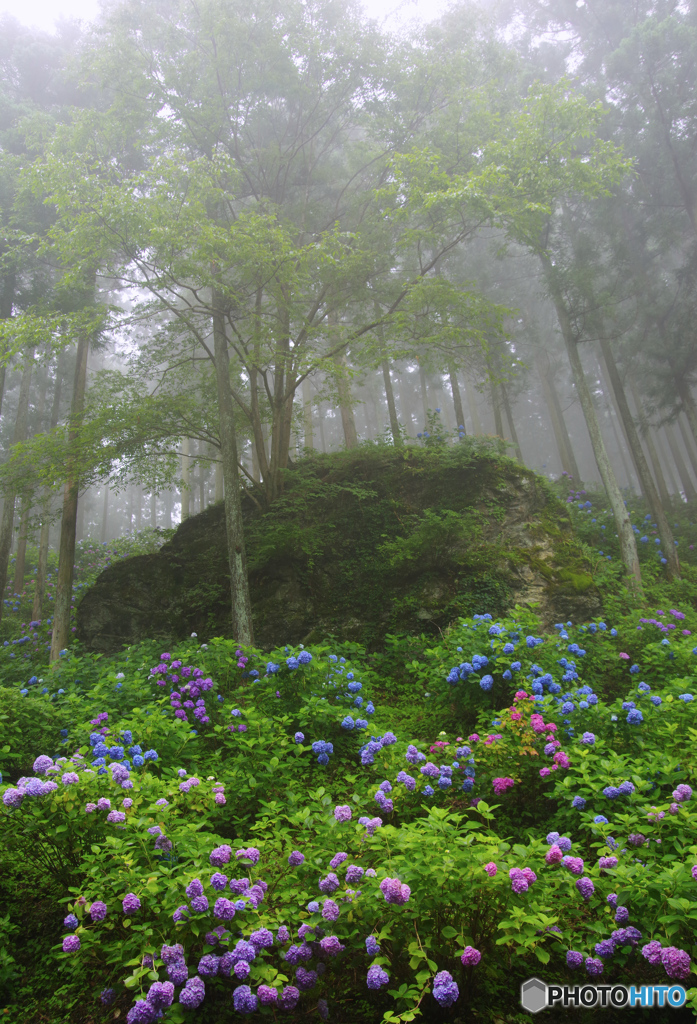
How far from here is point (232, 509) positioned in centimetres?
732

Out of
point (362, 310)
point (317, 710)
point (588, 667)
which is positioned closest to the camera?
point (317, 710)

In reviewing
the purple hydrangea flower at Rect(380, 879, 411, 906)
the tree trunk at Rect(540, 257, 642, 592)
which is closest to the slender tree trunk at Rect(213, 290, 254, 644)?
the purple hydrangea flower at Rect(380, 879, 411, 906)

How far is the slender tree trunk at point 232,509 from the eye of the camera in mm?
6934

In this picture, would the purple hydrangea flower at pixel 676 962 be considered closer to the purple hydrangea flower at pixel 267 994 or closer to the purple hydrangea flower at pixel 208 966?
the purple hydrangea flower at pixel 267 994

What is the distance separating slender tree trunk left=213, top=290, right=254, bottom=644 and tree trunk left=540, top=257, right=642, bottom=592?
600cm

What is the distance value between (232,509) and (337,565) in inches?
89.2

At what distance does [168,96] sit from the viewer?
8.92 metres

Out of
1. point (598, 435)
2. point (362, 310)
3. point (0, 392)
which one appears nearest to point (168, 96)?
point (362, 310)

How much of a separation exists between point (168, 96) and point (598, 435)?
958cm

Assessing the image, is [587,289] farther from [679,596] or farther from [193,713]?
[193,713]

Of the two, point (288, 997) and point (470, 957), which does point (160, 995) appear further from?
point (470, 957)

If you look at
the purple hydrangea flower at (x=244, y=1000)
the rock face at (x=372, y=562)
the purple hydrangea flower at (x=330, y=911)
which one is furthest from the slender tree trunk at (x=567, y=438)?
the purple hydrangea flower at (x=244, y=1000)

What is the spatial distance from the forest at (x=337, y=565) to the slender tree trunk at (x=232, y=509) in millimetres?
55

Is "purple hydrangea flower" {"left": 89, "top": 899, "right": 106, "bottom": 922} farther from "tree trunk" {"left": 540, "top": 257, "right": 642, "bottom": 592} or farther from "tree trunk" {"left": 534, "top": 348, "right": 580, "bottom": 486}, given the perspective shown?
"tree trunk" {"left": 534, "top": 348, "right": 580, "bottom": 486}
